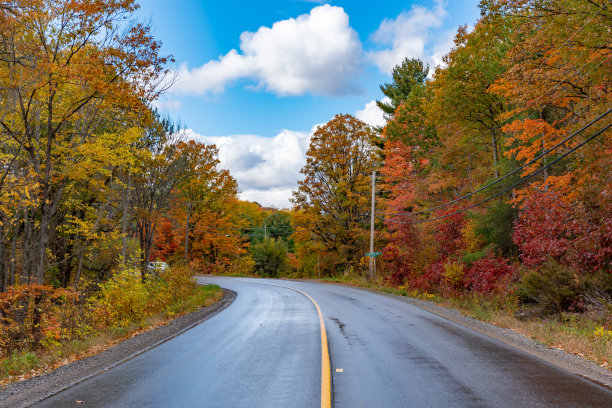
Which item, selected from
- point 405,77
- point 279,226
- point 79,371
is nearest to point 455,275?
point 79,371

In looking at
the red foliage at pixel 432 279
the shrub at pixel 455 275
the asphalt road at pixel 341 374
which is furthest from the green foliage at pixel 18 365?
the red foliage at pixel 432 279

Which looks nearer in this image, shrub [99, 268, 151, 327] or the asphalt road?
the asphalt road

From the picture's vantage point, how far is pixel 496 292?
16.3 meters

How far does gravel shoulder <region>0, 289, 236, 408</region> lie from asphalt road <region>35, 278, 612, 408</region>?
268 millimetres

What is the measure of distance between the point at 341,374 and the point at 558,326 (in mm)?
7563

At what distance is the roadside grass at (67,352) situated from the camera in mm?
7359

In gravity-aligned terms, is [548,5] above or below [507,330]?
above

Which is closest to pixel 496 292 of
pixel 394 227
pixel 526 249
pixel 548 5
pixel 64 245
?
pixel 526 249

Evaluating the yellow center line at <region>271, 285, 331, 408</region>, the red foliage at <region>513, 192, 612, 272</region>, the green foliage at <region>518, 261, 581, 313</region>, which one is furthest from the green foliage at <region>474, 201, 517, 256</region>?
the yellow center line at <region>271, 285, 331, 408</region>

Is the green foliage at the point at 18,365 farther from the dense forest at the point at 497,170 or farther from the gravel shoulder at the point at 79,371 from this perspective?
the dense forest at the point at 497,170

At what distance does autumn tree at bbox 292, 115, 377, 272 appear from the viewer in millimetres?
35656

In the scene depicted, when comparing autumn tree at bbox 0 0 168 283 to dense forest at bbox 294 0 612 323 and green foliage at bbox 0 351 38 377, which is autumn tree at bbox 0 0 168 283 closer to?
green foliage at bbox 0 351 38 377

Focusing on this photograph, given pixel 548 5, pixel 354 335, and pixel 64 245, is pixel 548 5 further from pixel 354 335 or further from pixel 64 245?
pixel 64 245

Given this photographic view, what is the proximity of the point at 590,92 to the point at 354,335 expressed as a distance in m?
10.1
